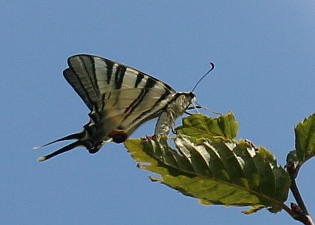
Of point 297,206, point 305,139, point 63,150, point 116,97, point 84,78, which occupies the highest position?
point 84,78

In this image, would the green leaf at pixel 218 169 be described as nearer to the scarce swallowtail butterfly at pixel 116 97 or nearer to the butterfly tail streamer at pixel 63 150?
the butterfly tail streamer at pixel 63 150

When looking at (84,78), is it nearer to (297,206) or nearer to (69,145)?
(69,145)

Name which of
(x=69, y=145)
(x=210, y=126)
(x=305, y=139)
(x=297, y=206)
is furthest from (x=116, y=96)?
(x=297, y=206)

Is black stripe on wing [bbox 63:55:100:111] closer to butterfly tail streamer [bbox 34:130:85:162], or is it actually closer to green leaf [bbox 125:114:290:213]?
butterfly tail streamer [bbox 34:130:85:162]

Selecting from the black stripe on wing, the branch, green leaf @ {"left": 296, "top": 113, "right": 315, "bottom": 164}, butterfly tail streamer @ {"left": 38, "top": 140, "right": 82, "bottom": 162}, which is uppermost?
the black stripe on wing

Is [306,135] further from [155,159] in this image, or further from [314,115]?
[155,159]

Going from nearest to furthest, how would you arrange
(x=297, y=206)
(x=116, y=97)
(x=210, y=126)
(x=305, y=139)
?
(x=297, y=206) < (x=305, y=139) < (x=210, y=126) < (x=116, y=97)

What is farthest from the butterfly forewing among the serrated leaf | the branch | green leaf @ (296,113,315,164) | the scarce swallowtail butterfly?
the branch
